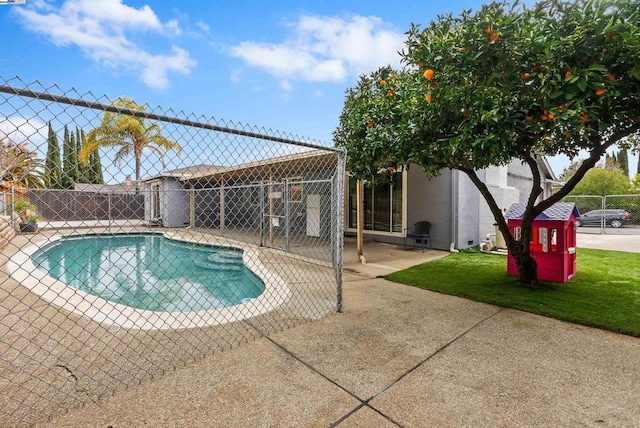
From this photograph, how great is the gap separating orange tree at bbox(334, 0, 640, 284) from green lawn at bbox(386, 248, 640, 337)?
0.59 metres

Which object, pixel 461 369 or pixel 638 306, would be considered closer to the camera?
pixel 461 369

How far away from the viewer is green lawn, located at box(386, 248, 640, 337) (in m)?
3.74

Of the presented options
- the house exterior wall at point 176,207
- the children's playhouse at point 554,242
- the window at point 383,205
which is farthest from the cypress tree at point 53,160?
the house exterior wall at point 176,207

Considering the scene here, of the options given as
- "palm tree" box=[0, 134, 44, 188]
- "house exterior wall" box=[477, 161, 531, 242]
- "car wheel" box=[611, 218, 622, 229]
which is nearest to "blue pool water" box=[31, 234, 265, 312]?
"palm tree" box=[0, 134, 44, 188]

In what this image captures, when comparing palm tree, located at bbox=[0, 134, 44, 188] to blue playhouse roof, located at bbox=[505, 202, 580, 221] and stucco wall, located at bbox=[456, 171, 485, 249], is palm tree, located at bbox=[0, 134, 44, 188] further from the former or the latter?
stucco wall, located at bbox=[456, 171, 485, 249]

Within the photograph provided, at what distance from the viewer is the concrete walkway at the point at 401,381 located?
6.38ft

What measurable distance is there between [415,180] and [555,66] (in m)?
6.41

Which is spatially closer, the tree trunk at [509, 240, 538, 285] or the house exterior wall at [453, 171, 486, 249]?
the tree trunk at [509, 240, 538, 285]

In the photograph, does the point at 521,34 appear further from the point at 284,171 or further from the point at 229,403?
the point at 284,171

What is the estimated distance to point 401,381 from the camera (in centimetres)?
234

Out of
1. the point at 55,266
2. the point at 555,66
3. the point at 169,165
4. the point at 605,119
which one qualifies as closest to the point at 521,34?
the point at 555,66

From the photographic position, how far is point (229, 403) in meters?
2.07

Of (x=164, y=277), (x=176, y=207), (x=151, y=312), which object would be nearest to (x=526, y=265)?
(x=151, y=312)

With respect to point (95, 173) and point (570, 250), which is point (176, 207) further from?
point (570, 250)
